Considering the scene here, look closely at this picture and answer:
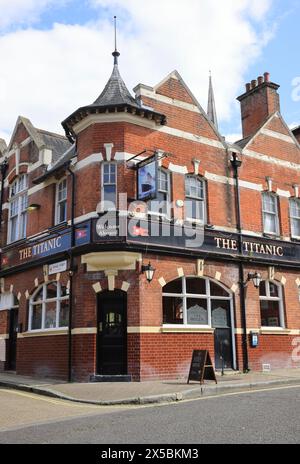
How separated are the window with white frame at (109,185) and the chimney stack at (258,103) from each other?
8001 mm

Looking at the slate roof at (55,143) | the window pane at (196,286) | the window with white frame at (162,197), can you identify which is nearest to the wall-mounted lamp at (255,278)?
the window pane at (196,286)

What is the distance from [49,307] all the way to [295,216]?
10.6 m

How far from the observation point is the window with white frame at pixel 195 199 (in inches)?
671

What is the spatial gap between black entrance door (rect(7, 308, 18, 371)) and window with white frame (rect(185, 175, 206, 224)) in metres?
8.08

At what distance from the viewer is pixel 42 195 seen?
61.0 ft

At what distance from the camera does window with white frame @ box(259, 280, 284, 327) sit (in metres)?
17.8

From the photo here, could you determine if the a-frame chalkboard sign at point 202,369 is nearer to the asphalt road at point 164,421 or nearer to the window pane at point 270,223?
the asphalt road at point 164,421

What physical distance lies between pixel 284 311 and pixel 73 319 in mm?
8055

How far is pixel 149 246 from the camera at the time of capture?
15.0 meters

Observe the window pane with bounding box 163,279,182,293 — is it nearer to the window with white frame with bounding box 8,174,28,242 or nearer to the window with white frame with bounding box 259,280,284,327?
the window with white frame with bounding box 259,280,284,327

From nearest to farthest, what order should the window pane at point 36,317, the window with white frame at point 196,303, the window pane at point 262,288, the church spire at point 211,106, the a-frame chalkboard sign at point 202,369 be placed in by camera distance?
the a-frame chalkboard sign at point 202,369 < the window with white frame at point 196,303 < the window pane at point 36,317 < the window pane at point 262,288 < the church spire at point 211,106

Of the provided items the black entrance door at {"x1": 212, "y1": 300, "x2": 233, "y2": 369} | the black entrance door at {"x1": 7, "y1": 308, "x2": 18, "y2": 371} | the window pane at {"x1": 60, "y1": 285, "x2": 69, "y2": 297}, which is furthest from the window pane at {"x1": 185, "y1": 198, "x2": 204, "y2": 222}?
the black entrance door at {"x1": 7, "y1": 308, "x2": 18, "y2": 371}
